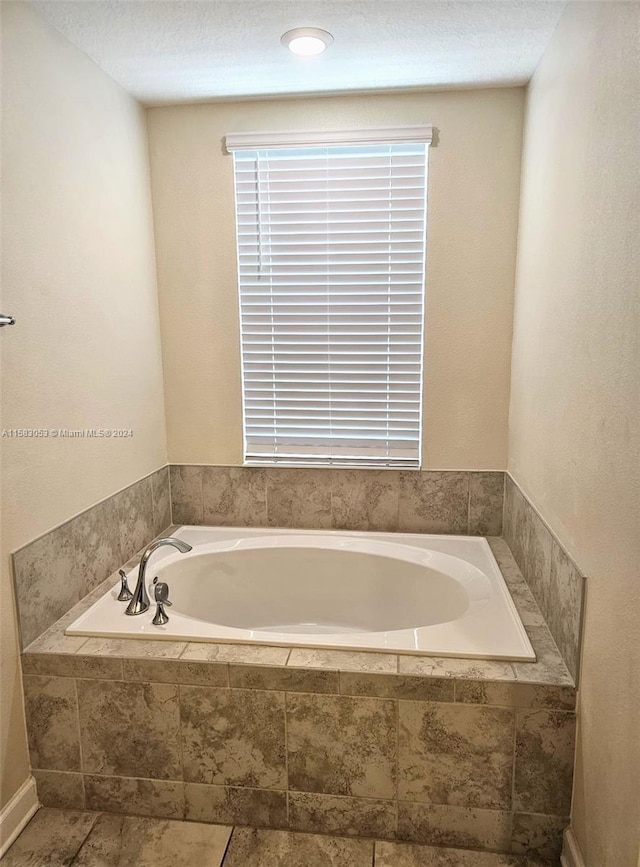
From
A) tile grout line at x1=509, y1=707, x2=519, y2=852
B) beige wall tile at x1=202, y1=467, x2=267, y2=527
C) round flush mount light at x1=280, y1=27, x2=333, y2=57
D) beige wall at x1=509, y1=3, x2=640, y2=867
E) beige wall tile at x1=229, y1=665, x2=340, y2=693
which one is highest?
round flush mount light at x1=280, y1=27, x2=333, y2=57

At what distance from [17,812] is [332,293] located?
2241 mm

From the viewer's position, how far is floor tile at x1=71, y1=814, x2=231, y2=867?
5.39ft

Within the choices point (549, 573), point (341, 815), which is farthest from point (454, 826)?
point (549, 573)

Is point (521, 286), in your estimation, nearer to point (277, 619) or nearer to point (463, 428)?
point (463, 428)

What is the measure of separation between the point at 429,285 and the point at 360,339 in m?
0.39

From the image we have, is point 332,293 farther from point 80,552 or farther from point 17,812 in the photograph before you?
point 17,812

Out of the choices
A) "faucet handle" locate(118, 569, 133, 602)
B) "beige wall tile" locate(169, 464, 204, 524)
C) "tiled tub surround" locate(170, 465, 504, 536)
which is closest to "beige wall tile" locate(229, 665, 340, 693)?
"faucet handle" locate(118, 569, 133, 602)

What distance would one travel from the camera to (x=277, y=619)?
102 inches

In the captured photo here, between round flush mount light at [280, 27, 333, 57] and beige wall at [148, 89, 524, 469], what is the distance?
0.45 m

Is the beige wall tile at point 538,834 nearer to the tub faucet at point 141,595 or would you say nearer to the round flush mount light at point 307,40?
the tub faucet at point 141,595

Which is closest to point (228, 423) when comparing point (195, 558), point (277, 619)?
point (195, 558)

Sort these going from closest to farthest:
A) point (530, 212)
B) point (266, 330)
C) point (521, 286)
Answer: point (530, 212) < point (521, 286) < point (266, 330)

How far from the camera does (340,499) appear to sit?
2719 mm

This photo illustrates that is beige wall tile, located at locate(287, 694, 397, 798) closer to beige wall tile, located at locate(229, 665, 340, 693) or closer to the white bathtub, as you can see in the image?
beige wall tile, located at locate(229, 665, 340, 693)
